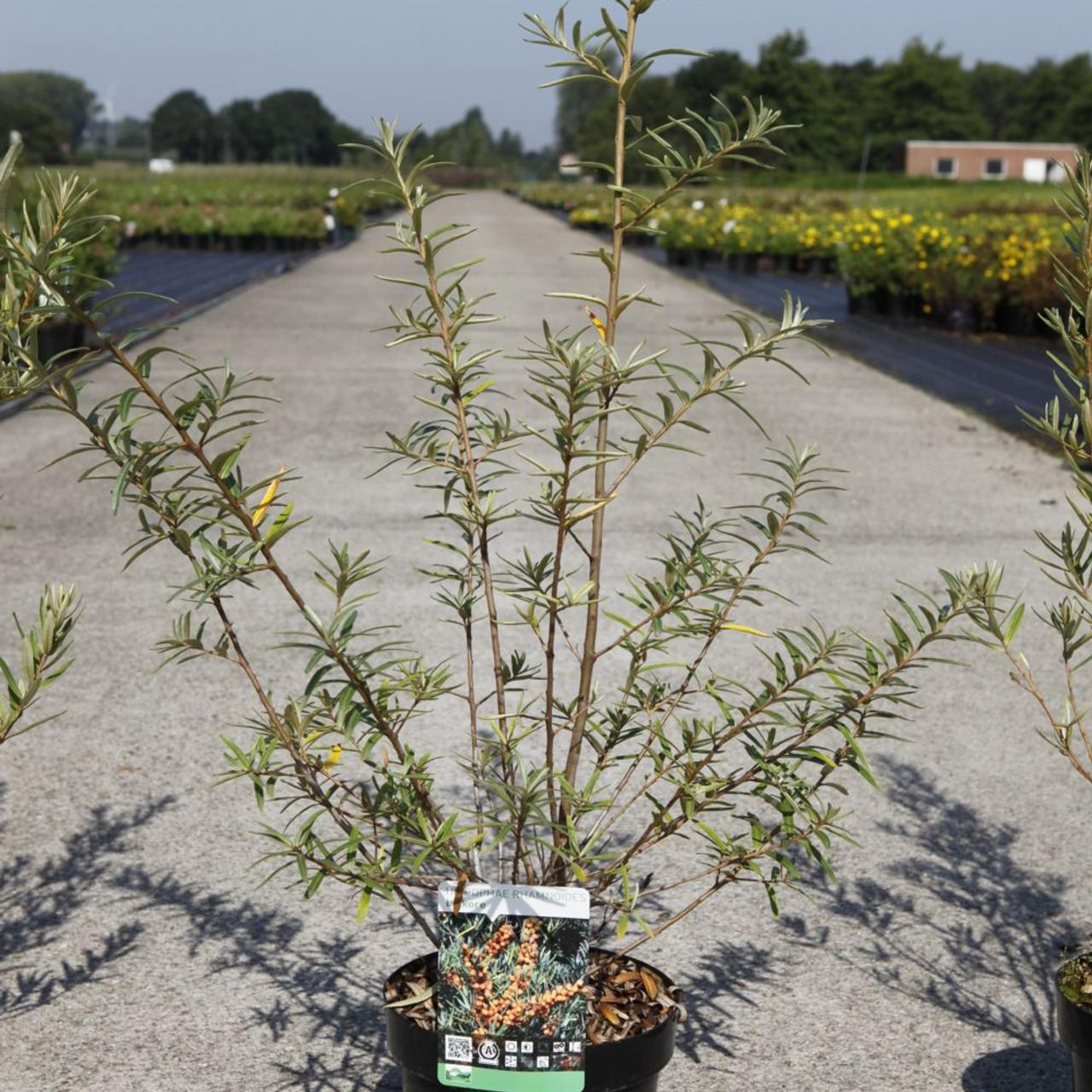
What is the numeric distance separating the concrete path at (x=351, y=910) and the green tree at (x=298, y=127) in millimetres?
155287

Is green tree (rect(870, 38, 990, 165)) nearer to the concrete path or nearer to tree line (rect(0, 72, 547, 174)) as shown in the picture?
tree line (rect(0, 72, 547, 174))

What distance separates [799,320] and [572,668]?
126 inches

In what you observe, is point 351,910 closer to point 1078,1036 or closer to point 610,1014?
point 610,1014

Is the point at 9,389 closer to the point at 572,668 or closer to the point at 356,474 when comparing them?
the point at 572,668

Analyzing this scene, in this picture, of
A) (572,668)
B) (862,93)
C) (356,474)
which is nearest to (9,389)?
(572,668)

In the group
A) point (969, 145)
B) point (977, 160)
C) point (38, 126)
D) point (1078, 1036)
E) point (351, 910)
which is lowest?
point (351, 910)

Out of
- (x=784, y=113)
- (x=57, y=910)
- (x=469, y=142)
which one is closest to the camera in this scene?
(x=57, y=910)

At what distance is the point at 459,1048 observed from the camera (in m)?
1.94

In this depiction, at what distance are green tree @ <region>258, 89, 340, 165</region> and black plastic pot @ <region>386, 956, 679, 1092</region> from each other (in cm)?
15880

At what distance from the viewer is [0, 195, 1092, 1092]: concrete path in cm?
276

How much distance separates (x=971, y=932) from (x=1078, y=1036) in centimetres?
108

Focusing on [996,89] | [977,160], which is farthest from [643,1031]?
[996,89]

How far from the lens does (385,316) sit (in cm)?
1570

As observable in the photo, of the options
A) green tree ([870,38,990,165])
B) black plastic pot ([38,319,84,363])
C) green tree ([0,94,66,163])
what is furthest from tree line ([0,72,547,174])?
black plastic pot ([38,319,84,363])
